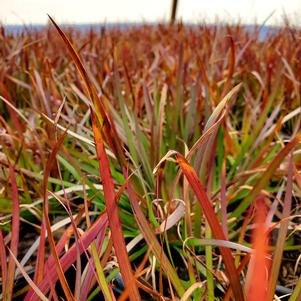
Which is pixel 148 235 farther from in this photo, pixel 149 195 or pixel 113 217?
pixel 149 195

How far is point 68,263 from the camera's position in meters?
0.41

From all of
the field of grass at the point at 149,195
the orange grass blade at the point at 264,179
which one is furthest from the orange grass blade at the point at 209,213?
the orange grass blade at the point at 264,179

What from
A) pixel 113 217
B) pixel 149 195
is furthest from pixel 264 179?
pixel 113 217

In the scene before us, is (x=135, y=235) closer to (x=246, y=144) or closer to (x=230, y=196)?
(x=230, y=196)

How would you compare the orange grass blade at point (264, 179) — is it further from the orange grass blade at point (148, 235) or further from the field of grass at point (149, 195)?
the orange grass blade at point (148, 235)

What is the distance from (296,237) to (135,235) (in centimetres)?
27

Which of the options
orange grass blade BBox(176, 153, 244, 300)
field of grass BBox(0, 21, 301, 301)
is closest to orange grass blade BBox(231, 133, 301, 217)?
field of grass BBox(0, 21, 301, 301)

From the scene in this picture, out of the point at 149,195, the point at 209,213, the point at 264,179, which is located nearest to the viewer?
the point at 209,213

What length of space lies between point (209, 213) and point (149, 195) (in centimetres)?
40

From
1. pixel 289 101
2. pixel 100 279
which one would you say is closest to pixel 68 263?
pixel 100 279

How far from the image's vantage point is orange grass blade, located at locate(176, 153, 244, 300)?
0.33 m

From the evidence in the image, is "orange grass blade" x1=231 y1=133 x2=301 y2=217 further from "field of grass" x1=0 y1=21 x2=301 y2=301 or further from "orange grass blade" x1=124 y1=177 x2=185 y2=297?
"orange grass blade" x1=124 y1=177 x2=185 y2=297

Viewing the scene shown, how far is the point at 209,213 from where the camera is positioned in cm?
34

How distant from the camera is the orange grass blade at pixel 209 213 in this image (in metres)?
0.33
